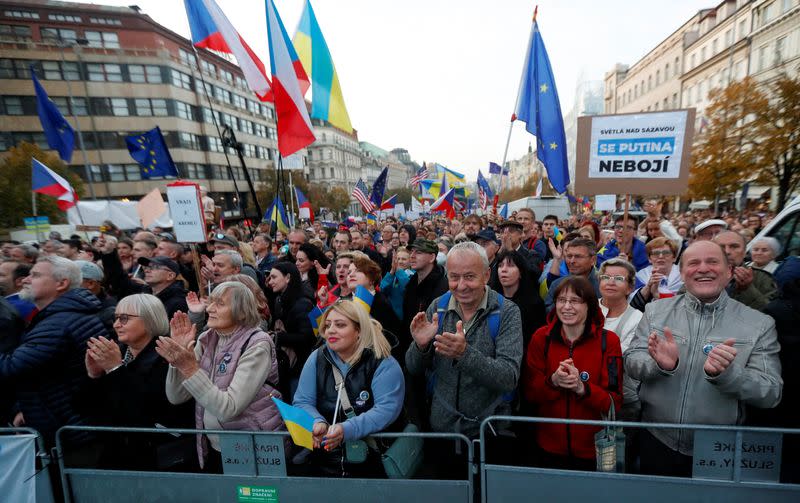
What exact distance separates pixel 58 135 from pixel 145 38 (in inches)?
1293

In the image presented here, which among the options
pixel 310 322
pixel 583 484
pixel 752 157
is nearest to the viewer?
pixel 583 484

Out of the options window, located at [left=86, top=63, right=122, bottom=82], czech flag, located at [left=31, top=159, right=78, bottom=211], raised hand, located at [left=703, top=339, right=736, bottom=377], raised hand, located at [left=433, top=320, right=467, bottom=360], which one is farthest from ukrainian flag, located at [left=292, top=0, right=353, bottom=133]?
window, located at [left=86, top=63, right=122, bottom=82]

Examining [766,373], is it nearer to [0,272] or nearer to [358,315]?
[358,315]

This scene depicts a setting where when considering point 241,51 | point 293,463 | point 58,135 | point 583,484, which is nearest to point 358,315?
point 293,463

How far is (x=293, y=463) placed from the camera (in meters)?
2.60

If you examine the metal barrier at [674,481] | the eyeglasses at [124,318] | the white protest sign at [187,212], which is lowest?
the metal barrier at [674,481]

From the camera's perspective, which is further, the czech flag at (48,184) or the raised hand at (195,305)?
the czech flag at (48,184)

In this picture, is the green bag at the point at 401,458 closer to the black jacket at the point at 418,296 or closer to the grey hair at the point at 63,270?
the black jacket at the point at 418,296

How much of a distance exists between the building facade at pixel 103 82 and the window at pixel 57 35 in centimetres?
10

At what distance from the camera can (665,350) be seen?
2162mm

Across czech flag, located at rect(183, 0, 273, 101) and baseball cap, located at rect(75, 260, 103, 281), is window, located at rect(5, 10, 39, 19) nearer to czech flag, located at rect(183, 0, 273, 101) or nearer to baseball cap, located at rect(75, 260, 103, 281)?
czech flag, located at rect(183, 0, 273, 101)

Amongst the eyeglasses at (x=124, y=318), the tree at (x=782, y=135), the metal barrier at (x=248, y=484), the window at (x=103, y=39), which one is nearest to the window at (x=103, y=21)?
the window at (x=103, y=39)

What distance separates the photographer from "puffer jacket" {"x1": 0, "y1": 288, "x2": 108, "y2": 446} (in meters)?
2.69

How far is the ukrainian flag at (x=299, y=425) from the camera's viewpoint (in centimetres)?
215
